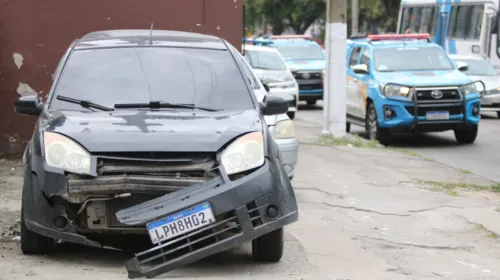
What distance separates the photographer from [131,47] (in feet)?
25.4

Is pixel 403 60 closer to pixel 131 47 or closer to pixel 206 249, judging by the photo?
pixel 131 47

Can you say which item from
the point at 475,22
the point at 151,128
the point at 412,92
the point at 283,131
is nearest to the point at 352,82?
the point at 412,92

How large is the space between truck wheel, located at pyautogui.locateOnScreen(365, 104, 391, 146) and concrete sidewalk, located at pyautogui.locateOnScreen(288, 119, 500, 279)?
307cm

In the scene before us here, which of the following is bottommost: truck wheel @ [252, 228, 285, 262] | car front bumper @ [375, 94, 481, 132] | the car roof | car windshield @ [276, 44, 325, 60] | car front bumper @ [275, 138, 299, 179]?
car windshield @ [276, 44, 325, 60]

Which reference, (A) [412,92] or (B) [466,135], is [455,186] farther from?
(B) [466,135]

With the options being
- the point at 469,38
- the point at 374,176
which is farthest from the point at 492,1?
the point at 374,176

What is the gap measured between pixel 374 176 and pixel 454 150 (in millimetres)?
→ 5116

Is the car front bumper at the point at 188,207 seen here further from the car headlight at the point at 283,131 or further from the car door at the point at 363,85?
the car door at the point at 363,85

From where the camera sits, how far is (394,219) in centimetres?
919

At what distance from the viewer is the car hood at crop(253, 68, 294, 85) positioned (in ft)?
73.2

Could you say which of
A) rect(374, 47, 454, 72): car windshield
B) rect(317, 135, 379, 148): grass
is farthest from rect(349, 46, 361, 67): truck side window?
rect(317, 135, 379, 148): grass

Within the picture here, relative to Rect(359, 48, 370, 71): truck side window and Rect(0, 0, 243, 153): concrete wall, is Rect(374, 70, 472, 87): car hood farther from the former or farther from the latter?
Rect(0, 0, 243, 153): concrete wall

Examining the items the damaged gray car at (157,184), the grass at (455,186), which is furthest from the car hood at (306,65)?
the damaged gray car at (157,184)

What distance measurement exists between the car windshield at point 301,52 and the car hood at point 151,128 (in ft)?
70.7
